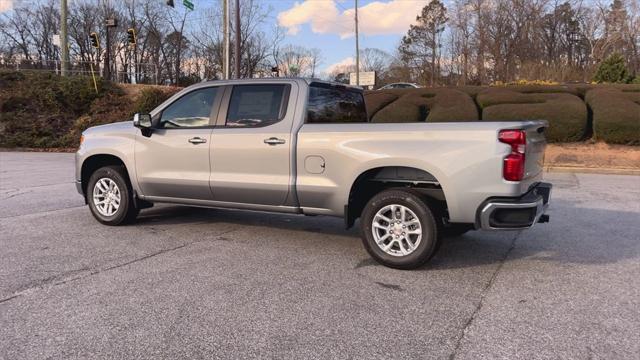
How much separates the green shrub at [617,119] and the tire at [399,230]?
13.2 metres

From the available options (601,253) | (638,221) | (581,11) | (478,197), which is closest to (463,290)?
(478,197)

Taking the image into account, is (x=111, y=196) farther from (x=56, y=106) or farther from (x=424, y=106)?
(x=56, y=106)

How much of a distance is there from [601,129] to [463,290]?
531 inches

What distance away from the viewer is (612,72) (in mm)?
23922

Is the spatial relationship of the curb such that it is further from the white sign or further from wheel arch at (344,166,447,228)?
the white sign

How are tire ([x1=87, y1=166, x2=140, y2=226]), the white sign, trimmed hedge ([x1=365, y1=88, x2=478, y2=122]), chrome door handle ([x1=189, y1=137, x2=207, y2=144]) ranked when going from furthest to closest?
the white sign < trimmed hedge ([x1=365, y1=88, x2=478, y2=122]) < tire ([x1=87, y1=166, x2=140, y2=226]) < chrome door handle ([x1=189, y1=137, x2=207, y2=144])

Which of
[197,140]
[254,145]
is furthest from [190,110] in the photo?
[254,145]

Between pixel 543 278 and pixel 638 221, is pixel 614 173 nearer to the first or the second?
pixel 638 221

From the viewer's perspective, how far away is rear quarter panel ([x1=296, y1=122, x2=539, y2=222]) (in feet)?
14.8

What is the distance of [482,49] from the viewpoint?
39156 millimetres

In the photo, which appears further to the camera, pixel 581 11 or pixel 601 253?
pixel 581 11

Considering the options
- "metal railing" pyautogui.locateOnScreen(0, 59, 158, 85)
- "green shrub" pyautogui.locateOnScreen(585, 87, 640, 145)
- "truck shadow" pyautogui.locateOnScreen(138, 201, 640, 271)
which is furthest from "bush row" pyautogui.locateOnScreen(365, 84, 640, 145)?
"metal railing" pyautogui.locateOnScreen(0, 59, 158, 85)

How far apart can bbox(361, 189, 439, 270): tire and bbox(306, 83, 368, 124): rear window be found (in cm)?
125

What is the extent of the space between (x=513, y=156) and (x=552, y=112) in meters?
13.2
